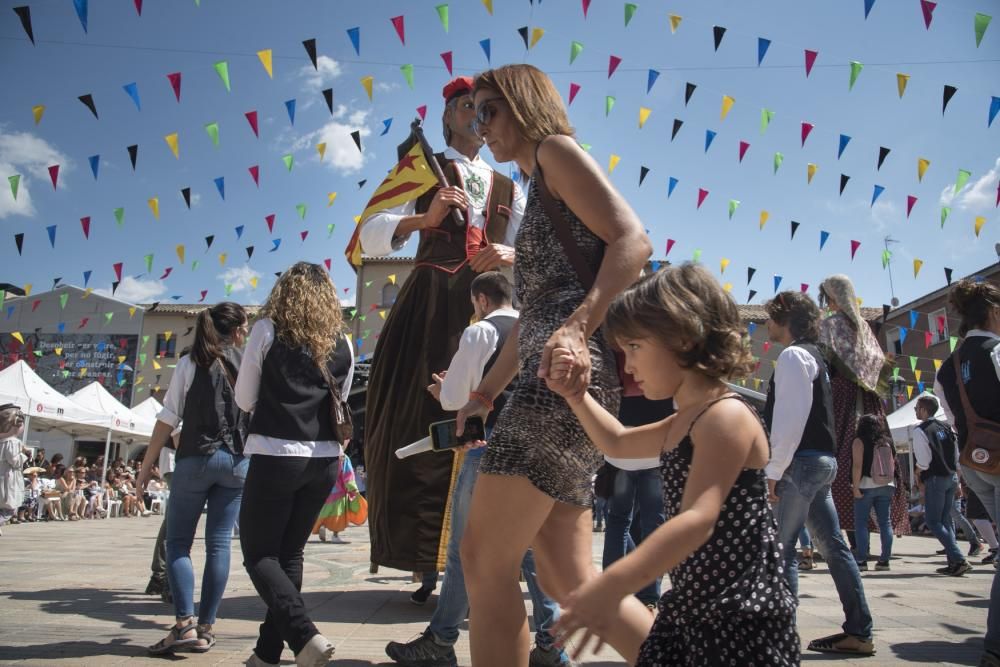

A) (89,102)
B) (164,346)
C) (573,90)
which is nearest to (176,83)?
(89,102)

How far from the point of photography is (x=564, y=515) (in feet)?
6.72

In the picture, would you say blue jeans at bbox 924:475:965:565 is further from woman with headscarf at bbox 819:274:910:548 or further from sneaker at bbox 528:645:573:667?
sneaker at bbox 528:645:573:667

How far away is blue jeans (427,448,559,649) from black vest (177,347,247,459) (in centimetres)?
139

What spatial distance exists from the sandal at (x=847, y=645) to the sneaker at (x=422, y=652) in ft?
6.19

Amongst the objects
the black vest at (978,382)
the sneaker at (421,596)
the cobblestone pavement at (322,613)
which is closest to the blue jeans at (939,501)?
the cobblestone pavement at (322,613)

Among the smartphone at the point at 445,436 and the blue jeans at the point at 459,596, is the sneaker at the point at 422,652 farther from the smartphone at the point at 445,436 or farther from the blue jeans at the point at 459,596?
the smartphone at the point at 445,436

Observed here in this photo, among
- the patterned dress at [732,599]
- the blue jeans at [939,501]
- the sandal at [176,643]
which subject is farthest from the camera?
the blue jeans at [939,501]

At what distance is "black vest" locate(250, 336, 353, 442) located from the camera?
3.15m

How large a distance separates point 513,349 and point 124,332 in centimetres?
4819

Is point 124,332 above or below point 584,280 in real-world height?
above

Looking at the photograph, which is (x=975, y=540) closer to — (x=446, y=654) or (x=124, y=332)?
(x=446, y=654)

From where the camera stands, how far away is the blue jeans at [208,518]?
3717mm

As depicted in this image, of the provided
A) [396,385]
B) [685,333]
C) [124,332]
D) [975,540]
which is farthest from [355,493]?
[124,332]

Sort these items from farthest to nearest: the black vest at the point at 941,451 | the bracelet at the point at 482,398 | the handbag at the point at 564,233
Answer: the black vest at the point at 941,451, the bracelet at the point at 482,398, the handbag at the point at 564,233
